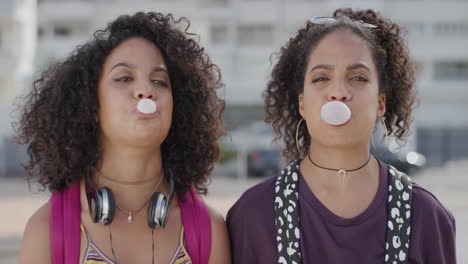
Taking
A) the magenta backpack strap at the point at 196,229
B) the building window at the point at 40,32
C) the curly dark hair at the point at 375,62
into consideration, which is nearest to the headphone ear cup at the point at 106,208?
the magenta backpack strap at the point at 196,229

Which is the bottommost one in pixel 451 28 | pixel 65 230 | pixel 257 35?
pixel 65 230

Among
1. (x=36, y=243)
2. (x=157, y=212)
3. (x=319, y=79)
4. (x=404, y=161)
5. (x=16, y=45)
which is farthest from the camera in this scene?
(x=16, y=45)

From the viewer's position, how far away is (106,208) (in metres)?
2.73

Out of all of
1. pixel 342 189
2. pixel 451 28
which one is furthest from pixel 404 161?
pixel 451 28

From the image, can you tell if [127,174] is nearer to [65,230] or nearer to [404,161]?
[65,230]

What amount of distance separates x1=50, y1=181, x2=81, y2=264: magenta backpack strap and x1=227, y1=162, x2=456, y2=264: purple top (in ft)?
2.39

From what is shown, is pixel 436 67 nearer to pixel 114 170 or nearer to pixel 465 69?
pixel 465 69

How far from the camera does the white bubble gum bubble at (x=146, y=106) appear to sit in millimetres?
2766

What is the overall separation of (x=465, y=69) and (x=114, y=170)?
35110mm

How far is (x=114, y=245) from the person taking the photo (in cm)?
280

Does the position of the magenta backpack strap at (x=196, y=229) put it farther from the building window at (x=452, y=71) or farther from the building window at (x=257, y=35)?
the building window at (x=452, y=71)

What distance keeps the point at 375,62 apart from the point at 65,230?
156cm

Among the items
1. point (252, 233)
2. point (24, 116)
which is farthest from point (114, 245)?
point (24, 116)

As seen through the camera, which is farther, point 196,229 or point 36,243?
point 196,229
